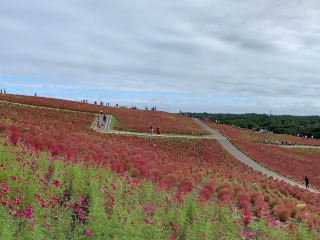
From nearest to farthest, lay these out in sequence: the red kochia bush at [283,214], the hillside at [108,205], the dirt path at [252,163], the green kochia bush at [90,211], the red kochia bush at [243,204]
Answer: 1. the green kochia bush at [90,211]
2. the hillside at [108,205]
3. the red kochia bush at [243,204]
4. the red kochia bush at [283,214]
5. the dirt path at [252,163]

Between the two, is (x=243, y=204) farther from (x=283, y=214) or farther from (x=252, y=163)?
(x=252, y=163)

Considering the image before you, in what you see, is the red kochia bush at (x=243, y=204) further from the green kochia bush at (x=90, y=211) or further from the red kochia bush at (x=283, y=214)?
Answer: the green kochia bush at (x=90, y=211)

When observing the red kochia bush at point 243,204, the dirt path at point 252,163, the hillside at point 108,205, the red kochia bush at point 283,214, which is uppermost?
the hillside at point 108,205

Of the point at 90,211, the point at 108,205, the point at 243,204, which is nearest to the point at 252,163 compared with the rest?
the point at 243,204

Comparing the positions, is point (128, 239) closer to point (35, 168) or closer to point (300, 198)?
point (35, 168)

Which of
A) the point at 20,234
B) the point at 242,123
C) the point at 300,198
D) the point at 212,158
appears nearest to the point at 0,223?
the point at 20,234

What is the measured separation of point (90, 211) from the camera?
520cm

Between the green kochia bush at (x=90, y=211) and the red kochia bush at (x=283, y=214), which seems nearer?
the green kochia bush at (x=90, y=211)

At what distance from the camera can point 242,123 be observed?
344ft

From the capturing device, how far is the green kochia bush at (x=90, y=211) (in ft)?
13.7

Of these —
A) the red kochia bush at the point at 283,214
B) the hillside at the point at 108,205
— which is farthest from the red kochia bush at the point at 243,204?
the red kochia bush at the point at 283,214

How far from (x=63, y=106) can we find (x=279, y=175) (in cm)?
3187

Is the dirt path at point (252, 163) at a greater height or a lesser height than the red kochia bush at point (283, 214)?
lesser

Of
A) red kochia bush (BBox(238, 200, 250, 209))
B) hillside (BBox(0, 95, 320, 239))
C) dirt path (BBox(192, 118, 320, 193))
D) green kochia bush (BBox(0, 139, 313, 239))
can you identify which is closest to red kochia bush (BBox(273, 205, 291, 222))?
hillside (BBox(0, 95, 320, 239))
